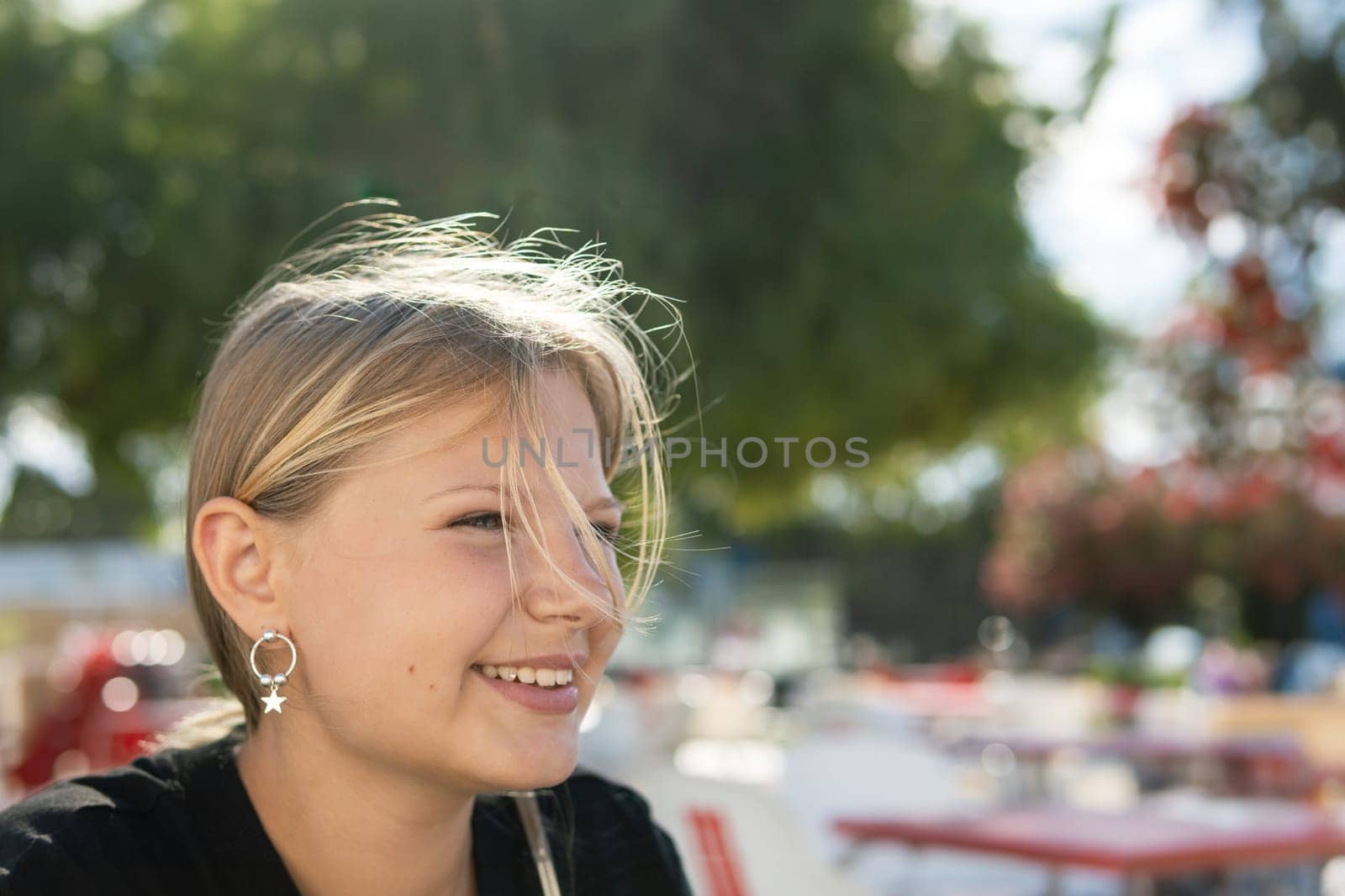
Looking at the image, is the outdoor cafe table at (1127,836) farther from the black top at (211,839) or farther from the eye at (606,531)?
the eye at (606,531)

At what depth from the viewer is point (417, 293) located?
1.50 metres


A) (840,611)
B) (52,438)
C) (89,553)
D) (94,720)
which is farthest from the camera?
(840,611)

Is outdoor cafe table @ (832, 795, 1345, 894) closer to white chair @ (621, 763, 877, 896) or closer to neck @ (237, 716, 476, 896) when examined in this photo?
white chair @ (621, 763, 877, 896)

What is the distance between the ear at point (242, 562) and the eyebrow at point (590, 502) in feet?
0.66

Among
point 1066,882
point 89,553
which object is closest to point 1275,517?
point 1066,882

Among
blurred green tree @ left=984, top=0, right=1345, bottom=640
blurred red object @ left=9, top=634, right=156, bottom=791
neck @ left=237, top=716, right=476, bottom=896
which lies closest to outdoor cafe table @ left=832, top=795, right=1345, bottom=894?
blurred green tree @ left=984, top=0, right=1345, bottom=640

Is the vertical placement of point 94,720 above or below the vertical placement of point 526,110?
below

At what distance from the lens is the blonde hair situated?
1.40 meters

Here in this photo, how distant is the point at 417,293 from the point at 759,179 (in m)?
3.79

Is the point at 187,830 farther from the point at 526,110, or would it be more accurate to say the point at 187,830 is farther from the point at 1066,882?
the point at 1066,882

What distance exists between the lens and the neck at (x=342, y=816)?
1.49m

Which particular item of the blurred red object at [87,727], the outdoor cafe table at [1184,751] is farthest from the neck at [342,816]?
the outdoor cafe table at [1184,751]

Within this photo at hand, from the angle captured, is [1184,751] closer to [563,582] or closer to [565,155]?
[565,155]

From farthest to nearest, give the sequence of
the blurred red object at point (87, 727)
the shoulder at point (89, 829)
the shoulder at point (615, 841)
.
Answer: the blurred red object at point (87, 727) < the shoulder at point (615, 841) < the shoulder at point (89, 829)
